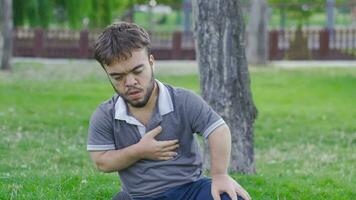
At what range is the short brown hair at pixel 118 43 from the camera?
4633 millimetres

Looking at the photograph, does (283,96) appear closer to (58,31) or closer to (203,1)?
(203,1)

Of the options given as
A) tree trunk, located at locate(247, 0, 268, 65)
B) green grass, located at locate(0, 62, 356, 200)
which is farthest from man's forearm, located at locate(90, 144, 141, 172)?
tree trunk, located at locate(247, 0, 268, 65)

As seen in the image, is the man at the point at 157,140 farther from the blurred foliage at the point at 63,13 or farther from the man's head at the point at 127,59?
the blurred foliage at the point at 63,13

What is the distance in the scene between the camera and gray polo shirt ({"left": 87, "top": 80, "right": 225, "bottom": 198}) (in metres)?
4.90

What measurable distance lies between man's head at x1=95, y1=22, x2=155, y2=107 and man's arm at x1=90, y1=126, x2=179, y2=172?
231 mm

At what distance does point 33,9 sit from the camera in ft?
106

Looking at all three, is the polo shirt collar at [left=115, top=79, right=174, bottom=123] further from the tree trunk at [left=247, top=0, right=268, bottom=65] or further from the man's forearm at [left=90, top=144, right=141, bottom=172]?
the tree trunk at [left=247, top=0, right=268, bottom=65]

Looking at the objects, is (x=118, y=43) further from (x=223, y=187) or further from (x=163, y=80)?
(x=163, y=80)

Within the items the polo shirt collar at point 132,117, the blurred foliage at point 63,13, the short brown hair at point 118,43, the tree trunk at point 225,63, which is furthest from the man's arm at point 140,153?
the blurred foliage at point 63,13

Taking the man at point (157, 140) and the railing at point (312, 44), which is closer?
the man at point (157, 140)

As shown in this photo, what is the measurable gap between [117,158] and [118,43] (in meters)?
0.65

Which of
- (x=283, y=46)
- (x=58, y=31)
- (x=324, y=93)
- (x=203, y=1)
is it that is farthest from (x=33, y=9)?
(x=203, y=1)

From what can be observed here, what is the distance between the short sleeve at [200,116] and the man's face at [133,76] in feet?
0.94

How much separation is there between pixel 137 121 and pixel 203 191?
0.53 m
